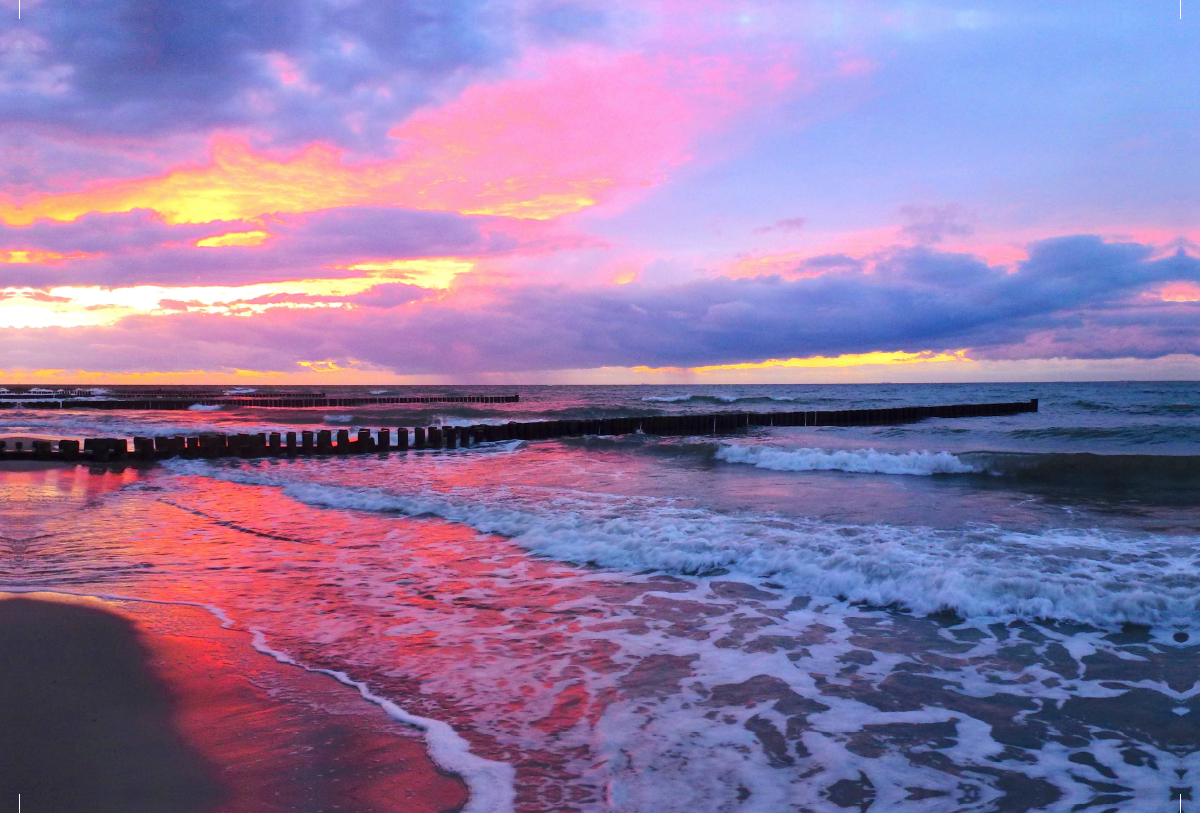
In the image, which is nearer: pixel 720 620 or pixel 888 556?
pixel 720 620

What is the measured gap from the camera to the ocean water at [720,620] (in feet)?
10.7

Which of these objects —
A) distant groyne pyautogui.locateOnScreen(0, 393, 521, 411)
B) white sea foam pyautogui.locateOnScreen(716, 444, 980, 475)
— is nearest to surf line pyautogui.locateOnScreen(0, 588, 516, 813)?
white sea foam pyautogui.locateOnScreen(716, 444, 980, 475)

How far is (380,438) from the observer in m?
19.7

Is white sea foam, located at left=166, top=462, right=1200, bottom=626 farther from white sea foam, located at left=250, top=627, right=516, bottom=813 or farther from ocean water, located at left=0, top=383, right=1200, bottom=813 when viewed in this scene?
white sea foam, located at left=250, top=627, right=516, bottom=813

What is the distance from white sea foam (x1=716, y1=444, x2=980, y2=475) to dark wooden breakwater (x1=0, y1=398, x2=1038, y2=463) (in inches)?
350

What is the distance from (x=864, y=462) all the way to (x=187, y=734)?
46.2 ft


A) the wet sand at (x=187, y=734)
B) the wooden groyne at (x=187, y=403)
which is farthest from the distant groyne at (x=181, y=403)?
the wet sand at (x=187, y=734)

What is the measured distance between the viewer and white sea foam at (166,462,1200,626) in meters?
5.63

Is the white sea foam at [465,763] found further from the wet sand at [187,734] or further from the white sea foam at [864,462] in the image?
the white sea foam at [864,462]

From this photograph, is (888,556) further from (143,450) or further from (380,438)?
(143,450)

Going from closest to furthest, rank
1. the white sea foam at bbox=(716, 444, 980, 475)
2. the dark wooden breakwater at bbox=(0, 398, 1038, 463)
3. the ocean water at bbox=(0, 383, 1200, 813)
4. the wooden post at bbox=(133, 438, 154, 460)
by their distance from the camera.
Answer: the ocean water at bbox=(0, 383, 1200, 813)
the white sea foam at bbox=(716, 444, 980, 475)
the dark wooden breakwater at bbox=(0, 398, 1038, 463)
the wooden post at bbox=(133, 438, 154, 460)

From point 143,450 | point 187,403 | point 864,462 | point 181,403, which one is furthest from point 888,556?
point 187,403

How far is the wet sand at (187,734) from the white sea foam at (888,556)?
363cm

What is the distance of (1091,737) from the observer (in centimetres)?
358
